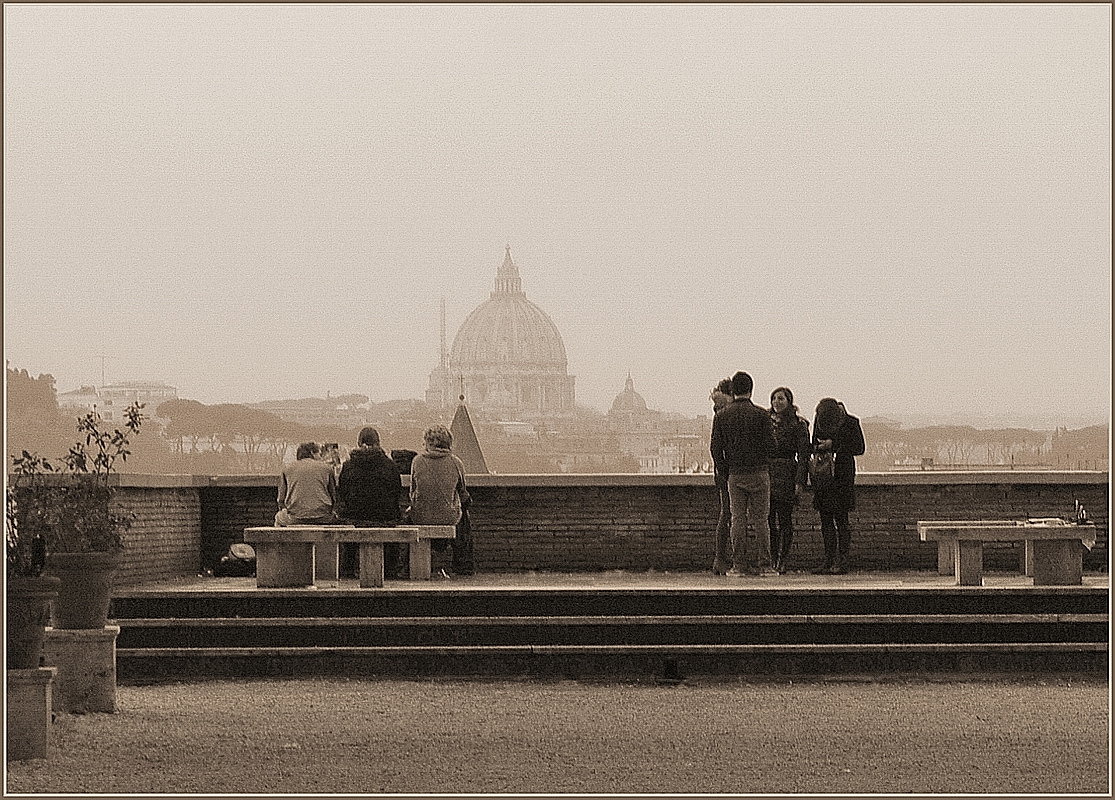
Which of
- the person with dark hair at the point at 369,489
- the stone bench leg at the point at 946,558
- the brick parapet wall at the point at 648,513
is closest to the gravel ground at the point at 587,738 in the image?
the person with dark hair at the point at 369,489

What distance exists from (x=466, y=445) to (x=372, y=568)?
19.2m

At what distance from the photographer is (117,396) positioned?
45.6 metres

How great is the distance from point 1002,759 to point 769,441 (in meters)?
5.61

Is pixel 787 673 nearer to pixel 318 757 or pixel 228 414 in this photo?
pixel 318 757

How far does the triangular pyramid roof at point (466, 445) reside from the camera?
31016 mm

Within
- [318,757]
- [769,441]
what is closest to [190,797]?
[318,757]

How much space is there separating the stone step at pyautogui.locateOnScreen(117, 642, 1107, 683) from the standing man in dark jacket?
208 centimetres

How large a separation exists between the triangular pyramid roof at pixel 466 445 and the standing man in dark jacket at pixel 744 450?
588 inches

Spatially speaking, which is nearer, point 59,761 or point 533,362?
point 59,761

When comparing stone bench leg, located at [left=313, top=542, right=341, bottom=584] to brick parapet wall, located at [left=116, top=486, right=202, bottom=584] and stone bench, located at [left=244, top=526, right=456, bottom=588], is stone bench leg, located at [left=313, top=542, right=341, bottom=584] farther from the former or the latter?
brick parapet wall, located at [left=116, top=486, right=202, bottom=584]

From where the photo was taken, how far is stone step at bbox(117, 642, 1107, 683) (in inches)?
510

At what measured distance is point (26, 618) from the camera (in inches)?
364

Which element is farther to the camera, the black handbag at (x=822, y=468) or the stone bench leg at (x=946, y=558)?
the stone bench leg at (x=946, y=558)

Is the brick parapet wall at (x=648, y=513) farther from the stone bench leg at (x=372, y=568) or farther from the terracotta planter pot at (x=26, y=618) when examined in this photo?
the terracotta planter pot at (x=26, y=618)
